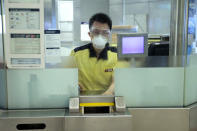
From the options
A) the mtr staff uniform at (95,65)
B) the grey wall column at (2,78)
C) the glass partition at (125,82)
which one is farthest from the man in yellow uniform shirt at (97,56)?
the grey wall column at (2,78)

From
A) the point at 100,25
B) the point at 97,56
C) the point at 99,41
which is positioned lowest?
the point at 97,56

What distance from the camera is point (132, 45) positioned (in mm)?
1229

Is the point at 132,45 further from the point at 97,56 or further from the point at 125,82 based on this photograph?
the point at 97,56

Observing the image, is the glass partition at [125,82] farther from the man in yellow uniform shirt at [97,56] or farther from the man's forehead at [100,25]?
the man's forehead at [100,25]

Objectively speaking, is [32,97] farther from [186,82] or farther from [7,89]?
[186,82]

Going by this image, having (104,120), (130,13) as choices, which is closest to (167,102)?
(104,120)

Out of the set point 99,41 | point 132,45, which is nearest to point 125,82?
point 132,45

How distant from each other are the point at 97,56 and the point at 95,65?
0.24 feet

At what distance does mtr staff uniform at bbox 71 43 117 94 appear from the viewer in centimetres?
163

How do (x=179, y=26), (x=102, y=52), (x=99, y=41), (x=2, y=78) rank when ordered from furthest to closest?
(x=102, y=52) < (x=99, y=41) < (x=179, y=26) < (x=2, y=78)

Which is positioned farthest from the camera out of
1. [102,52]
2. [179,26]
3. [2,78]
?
[102,52]

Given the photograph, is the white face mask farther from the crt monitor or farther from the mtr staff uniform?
the crt monitor

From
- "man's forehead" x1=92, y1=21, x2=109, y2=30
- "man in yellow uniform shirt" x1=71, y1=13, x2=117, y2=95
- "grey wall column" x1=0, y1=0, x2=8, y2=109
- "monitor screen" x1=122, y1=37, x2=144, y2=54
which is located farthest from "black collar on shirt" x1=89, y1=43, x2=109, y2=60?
"grey wall column" x1=0, y1=0, x2=8, y2=109

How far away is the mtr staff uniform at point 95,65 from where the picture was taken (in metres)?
1.63
